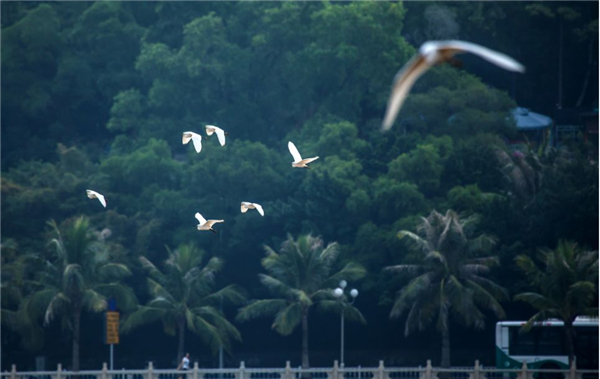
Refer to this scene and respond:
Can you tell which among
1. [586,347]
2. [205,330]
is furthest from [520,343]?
[205,330]

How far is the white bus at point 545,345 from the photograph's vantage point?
98.6 ft

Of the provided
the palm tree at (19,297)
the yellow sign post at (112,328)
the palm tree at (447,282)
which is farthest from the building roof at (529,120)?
the palm tree at (19,297)

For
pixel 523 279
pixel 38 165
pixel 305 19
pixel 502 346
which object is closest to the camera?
pixel 502 346

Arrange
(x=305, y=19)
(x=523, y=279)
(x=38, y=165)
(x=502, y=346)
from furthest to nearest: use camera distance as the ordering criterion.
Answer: (x=305, y=19), (x=38, y=165), (x=523, y=279), (x=502, y=346)

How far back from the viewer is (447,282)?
32906 mm

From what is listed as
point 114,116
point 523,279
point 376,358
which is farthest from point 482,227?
point 114,116

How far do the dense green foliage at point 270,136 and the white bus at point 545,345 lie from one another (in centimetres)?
410

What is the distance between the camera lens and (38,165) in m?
41.1

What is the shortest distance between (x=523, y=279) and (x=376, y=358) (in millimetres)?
5514

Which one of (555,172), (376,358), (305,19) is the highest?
(305,19)

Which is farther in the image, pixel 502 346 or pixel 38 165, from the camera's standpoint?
pixel 38 165

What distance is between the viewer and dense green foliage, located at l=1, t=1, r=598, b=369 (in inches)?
1452

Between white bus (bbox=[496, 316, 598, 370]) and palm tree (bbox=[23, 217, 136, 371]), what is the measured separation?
11393mm

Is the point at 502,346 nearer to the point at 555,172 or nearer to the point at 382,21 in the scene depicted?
the point at 555,172
